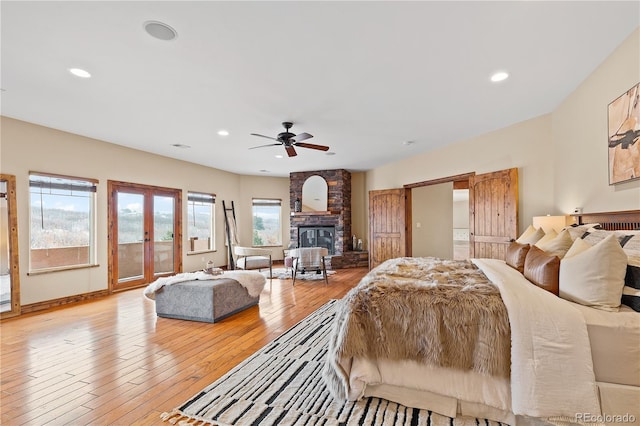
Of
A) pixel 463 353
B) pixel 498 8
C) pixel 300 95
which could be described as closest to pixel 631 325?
pixel 463 353

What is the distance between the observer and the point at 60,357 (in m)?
2.72

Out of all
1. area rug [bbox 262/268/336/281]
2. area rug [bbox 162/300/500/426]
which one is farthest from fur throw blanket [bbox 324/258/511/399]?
area rug [bbox 262/268/336/281]

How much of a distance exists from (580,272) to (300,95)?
2979 mm

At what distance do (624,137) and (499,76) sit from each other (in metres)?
1.20

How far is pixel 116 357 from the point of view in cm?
270

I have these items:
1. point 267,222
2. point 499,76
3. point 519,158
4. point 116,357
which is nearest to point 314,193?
point 267,222

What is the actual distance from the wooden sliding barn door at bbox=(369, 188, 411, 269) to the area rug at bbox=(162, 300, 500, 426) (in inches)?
193

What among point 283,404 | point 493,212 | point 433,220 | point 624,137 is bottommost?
point 283,404

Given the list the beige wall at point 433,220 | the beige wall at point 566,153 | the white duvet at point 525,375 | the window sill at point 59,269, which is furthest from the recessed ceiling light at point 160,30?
the beige wall at point 433,220

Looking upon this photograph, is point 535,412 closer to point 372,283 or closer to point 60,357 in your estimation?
point 372,283

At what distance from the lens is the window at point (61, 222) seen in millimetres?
4363

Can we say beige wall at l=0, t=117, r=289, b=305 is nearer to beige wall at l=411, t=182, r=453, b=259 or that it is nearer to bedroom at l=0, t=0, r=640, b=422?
bedroom at l=0, t=0, r=640, b=422

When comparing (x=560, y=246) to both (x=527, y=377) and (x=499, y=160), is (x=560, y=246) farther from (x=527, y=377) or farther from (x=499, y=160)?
(x=499, y=160)

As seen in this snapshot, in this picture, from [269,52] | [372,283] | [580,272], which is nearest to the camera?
[580,272]
